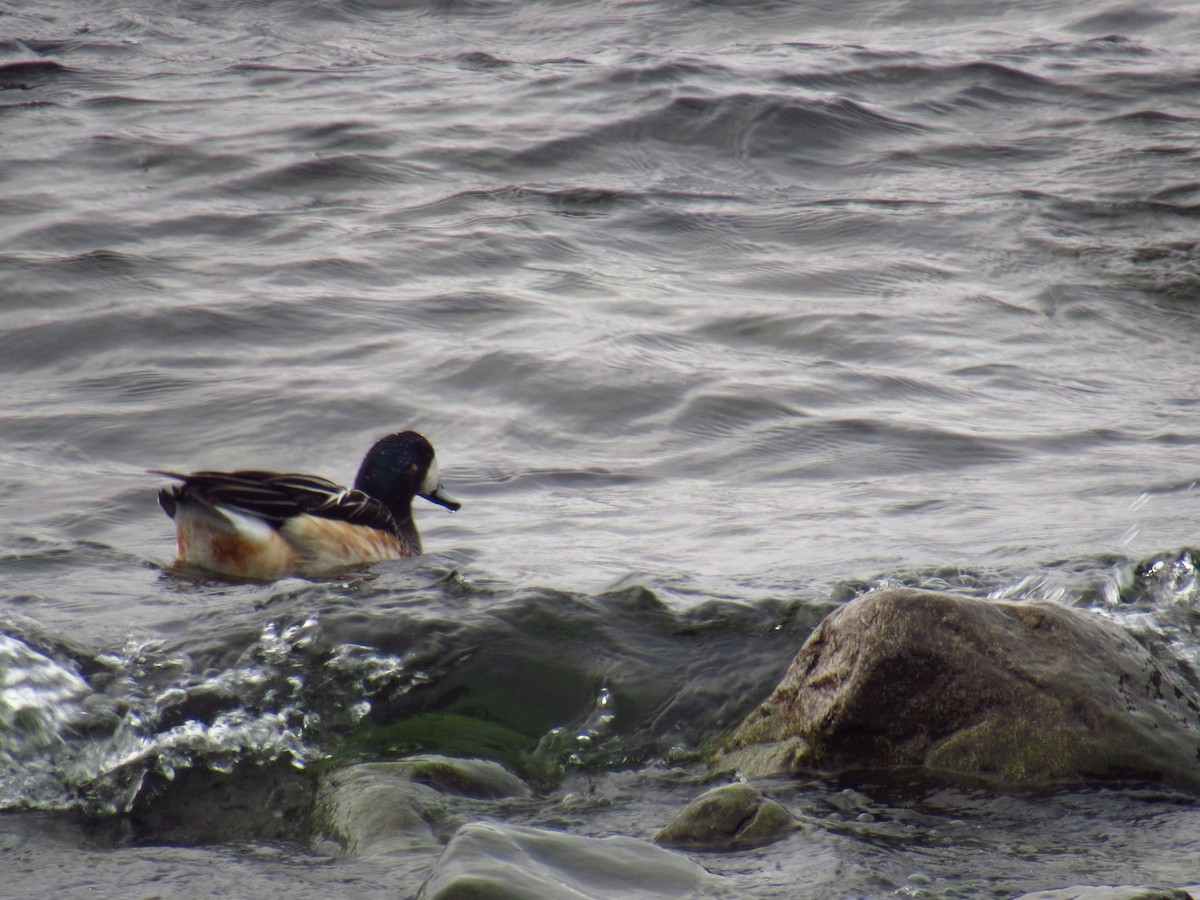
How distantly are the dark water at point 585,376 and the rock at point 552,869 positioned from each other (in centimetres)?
19

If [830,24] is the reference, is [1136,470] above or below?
below

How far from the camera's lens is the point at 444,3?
18.2m

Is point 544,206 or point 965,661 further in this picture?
point 544,206

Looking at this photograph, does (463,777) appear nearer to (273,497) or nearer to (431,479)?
(273,497)

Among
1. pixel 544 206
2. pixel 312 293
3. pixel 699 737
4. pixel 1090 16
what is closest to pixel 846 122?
pixel 544 206

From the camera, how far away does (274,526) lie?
6.53 m

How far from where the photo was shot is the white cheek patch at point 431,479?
7094 mm

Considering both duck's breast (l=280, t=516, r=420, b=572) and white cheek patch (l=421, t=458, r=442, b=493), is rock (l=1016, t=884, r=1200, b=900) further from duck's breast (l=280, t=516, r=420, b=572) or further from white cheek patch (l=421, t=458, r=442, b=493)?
Answer: white cheek patch (l=421, t=458, r=442, b=493)

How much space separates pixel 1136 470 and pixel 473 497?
332 centimetres

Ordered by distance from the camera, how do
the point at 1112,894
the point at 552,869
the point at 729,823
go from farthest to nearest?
1. the point at 729,823
2. the point at 552,869
3. the point at 1112,894

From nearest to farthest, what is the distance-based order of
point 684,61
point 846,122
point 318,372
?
1. point 318,372
2. point 846,122
3. point 684,61

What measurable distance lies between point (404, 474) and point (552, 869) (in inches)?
167

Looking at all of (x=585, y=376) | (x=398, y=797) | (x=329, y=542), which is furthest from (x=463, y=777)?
(x=585, y=376)

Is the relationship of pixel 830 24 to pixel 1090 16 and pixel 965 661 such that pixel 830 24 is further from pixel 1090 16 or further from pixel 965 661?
pixel 965 661
